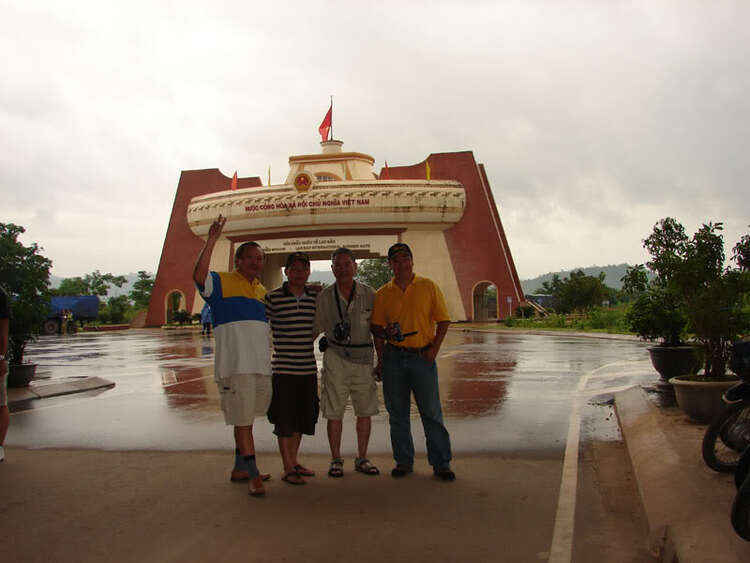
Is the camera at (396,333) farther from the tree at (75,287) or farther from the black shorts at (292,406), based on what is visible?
the tree at (75,287)

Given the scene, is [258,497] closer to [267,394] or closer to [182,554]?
[267,394]

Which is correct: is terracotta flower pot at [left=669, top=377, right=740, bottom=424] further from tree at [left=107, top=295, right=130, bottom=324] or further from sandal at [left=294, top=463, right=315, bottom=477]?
tree at [left=107, top=295, right=130, bottom=324]

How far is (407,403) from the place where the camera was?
5672 millimetres

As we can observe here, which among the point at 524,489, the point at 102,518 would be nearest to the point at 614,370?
the point at 524,489

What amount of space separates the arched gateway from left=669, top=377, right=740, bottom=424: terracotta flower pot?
118 ft

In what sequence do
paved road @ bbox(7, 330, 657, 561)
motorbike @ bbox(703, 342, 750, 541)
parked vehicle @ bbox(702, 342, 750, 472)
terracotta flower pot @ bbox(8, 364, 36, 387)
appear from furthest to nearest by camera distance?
terracotta flower pot @ bbox(8, 364, 36, 387), parked vehicle @ bbox(702, 342, 750, 472), motorbike @ bbox(703, 342, 750, 541), paved road @ bbox(7, 330, 657, 561)

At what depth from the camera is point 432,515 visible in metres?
4.42

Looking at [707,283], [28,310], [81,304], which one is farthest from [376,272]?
[707,283]

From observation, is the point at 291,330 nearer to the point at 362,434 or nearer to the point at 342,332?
the point at 342,332

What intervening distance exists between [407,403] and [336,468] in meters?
0.80

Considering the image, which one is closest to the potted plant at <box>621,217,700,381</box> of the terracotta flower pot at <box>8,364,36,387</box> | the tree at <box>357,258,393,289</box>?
the terracotta flower pot at <box>8,364,36,387</box>

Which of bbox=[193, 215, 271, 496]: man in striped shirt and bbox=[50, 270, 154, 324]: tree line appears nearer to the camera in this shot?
bbox=[193, 215, 271, 496]: man in striped shirt

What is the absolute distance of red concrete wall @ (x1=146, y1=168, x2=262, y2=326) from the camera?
48125mm

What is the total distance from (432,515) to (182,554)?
1.60m
